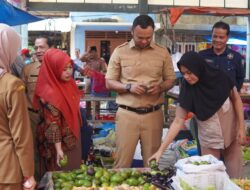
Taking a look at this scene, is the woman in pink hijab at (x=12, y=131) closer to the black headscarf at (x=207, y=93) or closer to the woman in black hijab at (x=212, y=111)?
the woman in black hijab at (x=212, y=111)

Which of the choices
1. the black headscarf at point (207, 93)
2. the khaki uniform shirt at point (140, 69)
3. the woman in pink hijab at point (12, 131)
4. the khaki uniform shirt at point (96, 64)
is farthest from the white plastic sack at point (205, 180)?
the khaki uniform shirt at point (96, 64)

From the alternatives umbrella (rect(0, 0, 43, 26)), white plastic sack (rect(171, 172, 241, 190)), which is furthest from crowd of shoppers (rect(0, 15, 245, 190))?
umbrella (rect(0, 0, 43, 26))

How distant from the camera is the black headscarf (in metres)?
3.76

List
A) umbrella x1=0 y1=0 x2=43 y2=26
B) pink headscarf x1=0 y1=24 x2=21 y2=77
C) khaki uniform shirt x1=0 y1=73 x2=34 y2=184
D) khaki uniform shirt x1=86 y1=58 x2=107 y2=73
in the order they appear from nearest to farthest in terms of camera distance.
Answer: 1. khaki uniform shirt x1=0 y1=73 x2=34 y2=184
2. pink headscarf x1=0 y1=24 x2=21 y2=77
3. umbrella x1=0 y1=0 x2=43 y2=26
4. khaki uniform shirt x1=86 y1=58 x2=107 y2=73

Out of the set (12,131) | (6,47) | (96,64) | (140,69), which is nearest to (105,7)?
(96,64)

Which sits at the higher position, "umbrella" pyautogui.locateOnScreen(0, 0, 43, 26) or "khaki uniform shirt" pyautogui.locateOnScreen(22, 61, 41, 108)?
"umbrella" pyautogui.locateOnScreen(0, 0, 43, 26)

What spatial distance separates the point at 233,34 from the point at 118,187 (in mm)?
13844

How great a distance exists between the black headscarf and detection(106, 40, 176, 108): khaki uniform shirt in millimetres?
560

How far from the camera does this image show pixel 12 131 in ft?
9.30

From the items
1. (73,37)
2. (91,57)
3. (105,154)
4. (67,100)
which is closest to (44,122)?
(67,100)

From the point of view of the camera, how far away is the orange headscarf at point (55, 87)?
3838 millimetres

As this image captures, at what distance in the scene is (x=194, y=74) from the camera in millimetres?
3615

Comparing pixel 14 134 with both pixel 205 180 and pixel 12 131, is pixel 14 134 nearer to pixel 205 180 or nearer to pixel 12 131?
pixel 12 131

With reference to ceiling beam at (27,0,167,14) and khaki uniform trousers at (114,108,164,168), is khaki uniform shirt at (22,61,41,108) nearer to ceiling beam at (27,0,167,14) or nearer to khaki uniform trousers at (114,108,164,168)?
khaki uniform trousers at (114,108,164,168)
